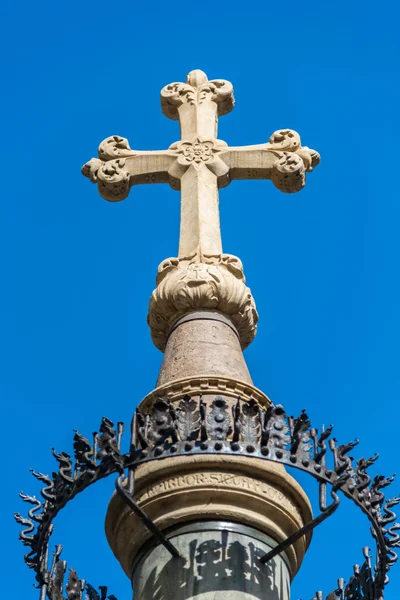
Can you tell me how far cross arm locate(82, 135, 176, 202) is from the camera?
44.3 feet

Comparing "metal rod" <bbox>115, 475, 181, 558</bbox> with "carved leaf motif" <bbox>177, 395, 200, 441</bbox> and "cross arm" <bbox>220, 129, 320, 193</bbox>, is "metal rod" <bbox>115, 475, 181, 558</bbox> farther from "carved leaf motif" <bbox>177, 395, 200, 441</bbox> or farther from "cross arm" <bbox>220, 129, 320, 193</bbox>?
"cross arm" <bbox>220, 129, 320, 193</bbox>

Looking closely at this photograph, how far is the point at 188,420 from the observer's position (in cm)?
917

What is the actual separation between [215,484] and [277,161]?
5048 millimetres

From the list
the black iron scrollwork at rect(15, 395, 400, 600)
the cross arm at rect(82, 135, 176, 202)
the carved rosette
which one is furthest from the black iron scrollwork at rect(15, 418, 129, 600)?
the cross arm at rect(82, 135, 176, 202)

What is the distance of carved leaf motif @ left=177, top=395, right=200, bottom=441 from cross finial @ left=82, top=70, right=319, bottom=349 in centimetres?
225

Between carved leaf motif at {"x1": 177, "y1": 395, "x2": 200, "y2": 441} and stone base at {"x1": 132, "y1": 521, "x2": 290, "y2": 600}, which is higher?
carved leaf motif at {"x1": 177, "y1": 395, "x2": 200, "y2": 441}

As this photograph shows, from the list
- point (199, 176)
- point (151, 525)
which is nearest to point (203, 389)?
point (151, 525)

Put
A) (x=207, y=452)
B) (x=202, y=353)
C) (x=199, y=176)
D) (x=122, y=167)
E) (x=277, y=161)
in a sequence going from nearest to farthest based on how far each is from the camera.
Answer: (x=207, y=452)
(x=202, y=353)
(x=199, y=176)
(x=277, y=161)
(x=122, y=167)

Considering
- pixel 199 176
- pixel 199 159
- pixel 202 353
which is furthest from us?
pixel 199 159

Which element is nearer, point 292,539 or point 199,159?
point 292,539

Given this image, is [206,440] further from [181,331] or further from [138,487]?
[181,331]

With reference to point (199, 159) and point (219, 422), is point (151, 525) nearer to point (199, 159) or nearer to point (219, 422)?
point (219, 422)

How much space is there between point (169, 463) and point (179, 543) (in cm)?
63

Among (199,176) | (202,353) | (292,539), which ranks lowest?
(292,539)
